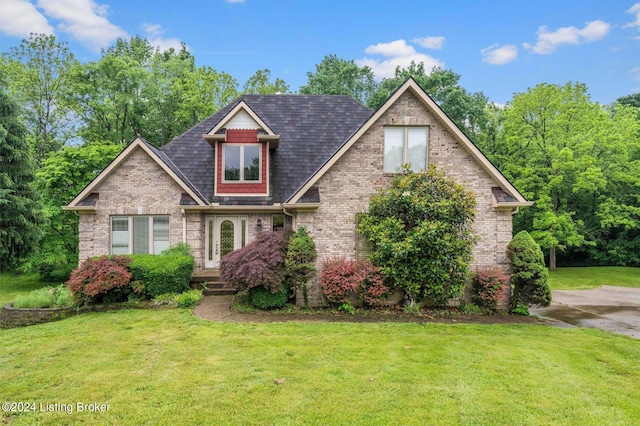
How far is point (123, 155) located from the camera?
478 inches

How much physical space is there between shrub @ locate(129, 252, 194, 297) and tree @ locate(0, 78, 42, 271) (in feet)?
19.5

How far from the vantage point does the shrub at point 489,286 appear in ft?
32.3

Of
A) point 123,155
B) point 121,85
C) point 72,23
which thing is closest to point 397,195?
point 123,155

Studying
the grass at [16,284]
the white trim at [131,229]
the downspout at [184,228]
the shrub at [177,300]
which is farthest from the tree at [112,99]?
the shrub at [177,300]

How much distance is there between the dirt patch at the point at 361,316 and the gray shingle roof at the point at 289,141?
4.88 metres

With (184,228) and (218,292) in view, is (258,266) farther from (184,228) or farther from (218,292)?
(184,228)

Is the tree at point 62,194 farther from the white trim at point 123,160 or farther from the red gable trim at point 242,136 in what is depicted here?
the red gable trim at point 242,136

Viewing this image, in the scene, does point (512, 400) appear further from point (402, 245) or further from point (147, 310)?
point (147, 310)

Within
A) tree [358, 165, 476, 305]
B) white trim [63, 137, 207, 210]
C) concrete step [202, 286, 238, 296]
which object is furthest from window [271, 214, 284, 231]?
tree [358, 165, 476, 305]

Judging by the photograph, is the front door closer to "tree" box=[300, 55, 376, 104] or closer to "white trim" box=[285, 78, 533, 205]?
"white trim" box=[285, 78, 533, 205]

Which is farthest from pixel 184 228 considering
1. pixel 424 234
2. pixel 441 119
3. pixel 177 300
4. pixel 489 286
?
pixel 489 286

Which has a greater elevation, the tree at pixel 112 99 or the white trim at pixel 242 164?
the tree at pixel 112 99

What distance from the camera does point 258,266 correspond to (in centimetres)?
956

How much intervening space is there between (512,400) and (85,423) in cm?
599
